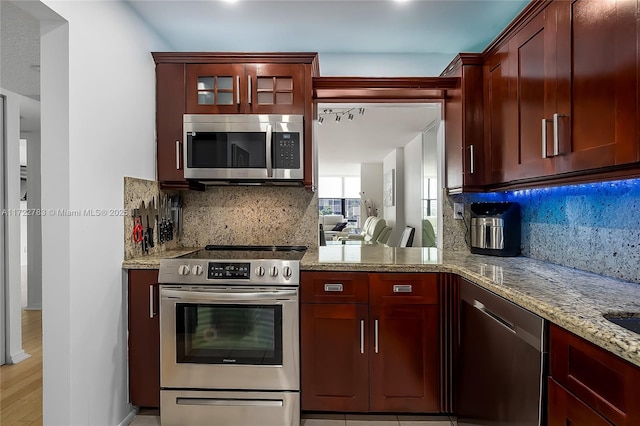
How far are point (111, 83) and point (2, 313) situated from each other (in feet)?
7.48

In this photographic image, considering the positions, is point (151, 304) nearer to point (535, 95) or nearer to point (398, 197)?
point (535, 95)

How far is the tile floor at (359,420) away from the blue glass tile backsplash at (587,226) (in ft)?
3.77

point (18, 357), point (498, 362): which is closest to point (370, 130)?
point (498, 362)

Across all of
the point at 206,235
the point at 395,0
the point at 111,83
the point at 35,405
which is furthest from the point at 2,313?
the point at 395,0

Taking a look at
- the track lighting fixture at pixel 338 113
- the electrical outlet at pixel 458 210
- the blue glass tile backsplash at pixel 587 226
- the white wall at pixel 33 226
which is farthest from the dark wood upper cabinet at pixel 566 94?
the white wall at pixel 33 226

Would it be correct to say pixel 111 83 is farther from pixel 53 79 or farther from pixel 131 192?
pixel 131 192

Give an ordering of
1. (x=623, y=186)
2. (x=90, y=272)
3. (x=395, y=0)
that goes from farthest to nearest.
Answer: (x=395, y=0) → (x=90, y=272) → (x=623, y=186)

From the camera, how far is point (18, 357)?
2.99m

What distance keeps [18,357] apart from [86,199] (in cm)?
214

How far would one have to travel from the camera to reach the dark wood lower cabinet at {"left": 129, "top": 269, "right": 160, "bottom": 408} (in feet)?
7.02

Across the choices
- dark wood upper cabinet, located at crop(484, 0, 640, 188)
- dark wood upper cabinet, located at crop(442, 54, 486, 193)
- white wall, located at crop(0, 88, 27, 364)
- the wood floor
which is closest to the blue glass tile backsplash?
dark wood upper cabinet, located at crop(484, 0, 640, 188)

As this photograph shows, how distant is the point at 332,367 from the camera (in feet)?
6.89

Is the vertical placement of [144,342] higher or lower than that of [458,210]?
lower

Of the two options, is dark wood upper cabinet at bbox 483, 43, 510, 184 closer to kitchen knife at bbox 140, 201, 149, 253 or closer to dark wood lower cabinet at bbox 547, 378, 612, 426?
dark wood lower cabinet at bbox 547, 378, 612, 426
